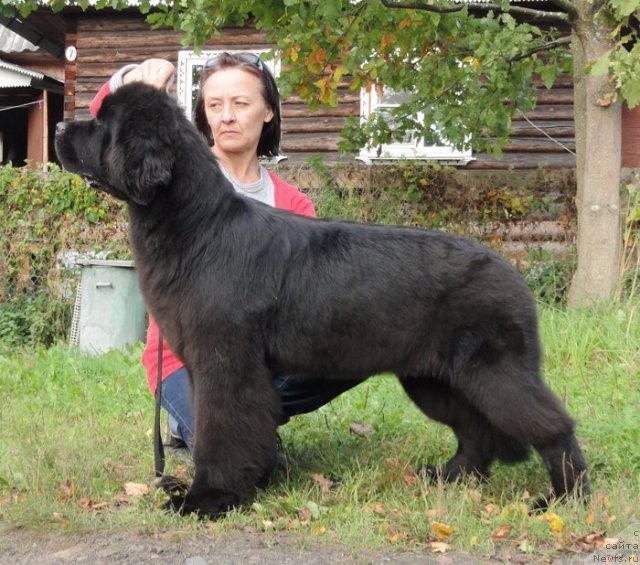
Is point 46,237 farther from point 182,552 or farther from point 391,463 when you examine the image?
point 182,552

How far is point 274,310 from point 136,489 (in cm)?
112

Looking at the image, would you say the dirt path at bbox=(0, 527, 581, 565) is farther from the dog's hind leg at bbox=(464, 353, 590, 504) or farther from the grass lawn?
the dog's hind leg at bbox=(464, 353, 590, 504)

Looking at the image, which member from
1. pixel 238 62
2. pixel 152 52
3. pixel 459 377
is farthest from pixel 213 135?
pixel 152 52

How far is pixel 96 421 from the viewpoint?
510 cm

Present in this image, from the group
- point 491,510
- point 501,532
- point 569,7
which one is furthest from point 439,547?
point 569,7

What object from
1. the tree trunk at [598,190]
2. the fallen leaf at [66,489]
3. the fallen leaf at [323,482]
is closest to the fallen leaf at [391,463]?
the fallen leaf at [323,482]

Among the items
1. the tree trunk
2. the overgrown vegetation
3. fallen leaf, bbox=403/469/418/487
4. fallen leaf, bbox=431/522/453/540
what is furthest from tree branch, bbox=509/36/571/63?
fallen leaf, bbox=431/522/453/540

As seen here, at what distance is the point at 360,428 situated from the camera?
4836 mm

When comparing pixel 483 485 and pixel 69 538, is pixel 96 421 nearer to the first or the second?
pixel 69 538

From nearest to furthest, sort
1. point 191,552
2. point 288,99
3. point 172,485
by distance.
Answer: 1. point 191,552
2. point 172,485
3. point 288,99

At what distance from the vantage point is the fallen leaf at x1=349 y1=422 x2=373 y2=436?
475cm

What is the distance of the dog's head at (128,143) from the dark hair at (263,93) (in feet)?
2.65

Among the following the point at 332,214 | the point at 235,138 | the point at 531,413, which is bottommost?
the point at 531,413

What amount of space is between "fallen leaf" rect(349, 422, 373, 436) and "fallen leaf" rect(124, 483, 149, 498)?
4.38 feet
